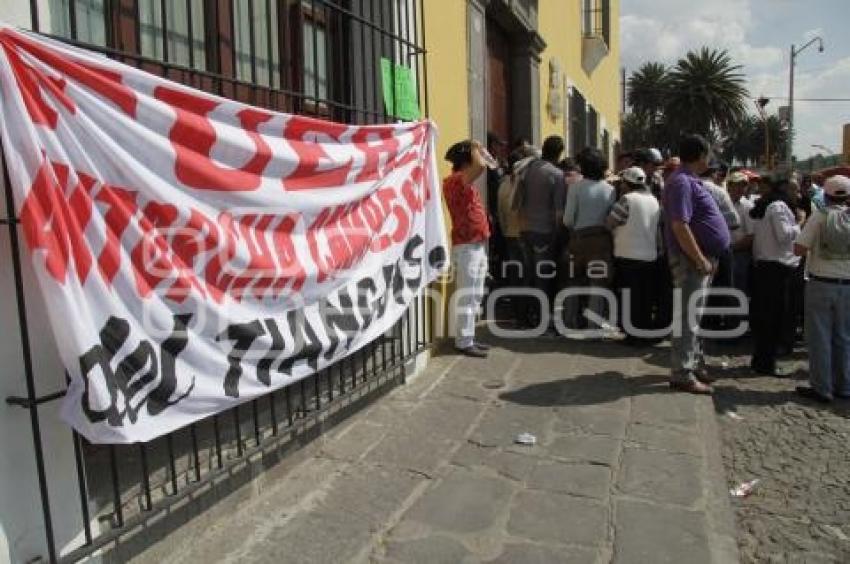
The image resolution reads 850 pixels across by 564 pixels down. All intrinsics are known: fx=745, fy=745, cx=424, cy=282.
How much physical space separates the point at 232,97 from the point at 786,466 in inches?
142

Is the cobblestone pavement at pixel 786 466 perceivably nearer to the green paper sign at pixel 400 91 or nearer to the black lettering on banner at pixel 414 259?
the black lettering on banner at pixel 414 259

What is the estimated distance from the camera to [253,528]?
312 centimetres

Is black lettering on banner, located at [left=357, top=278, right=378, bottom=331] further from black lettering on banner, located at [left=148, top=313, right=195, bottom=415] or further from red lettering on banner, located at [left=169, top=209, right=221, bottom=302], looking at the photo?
black lettering on banner, located at [left=148, top=313, right=195, bottom=415]

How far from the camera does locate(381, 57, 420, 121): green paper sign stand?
4.73 meters

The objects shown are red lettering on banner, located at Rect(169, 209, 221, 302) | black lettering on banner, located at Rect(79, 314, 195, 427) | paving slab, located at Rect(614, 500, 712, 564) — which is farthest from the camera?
paving slab, located at Rect(614, 500, 712, 564)

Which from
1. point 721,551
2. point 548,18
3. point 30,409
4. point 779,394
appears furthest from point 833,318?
point 548,18

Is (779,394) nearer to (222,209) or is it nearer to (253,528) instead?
(253,528)

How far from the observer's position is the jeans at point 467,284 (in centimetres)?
575

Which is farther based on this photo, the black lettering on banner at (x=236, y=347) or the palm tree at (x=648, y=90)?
the palm tree at (x=648, y=90)

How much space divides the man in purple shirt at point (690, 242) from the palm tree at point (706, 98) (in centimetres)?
3598

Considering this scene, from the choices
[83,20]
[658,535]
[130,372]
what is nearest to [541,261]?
[658,535]

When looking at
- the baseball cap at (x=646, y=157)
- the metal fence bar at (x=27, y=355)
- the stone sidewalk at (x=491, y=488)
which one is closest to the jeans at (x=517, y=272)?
the baseball cap at (x=646, y=157)

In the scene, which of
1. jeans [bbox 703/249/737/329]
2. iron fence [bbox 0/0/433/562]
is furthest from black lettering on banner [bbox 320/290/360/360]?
jeans [bbox 703/249/737/329]

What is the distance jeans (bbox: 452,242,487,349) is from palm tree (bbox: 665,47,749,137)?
3589 cm
